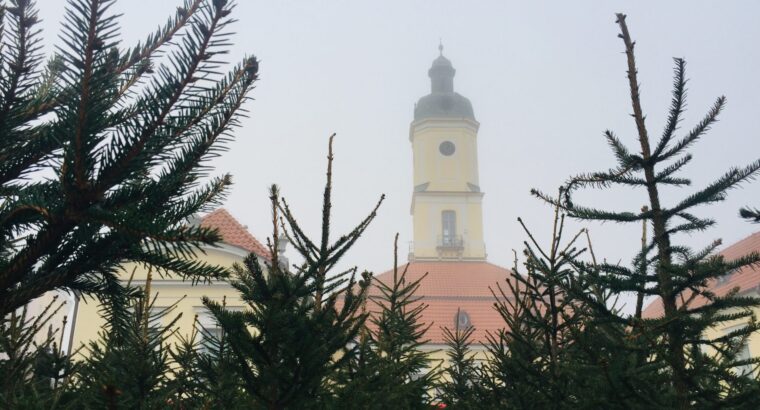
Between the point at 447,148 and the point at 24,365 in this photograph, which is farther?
the point at 447,148

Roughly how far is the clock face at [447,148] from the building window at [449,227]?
5.05 meters

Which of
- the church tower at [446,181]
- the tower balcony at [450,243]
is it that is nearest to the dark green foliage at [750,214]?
the church tower at [446,181]

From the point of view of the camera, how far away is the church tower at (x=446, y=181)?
48.9 m

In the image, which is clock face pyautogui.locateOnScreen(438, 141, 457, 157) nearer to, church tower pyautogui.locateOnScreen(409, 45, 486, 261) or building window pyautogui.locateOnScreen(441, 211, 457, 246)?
church tower pyautogui.locateOnScreen(409, 45, 486, 261)

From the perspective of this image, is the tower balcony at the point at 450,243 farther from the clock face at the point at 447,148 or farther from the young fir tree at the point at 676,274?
the young fir tree at the point at 676,274

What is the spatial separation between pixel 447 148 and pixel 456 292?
16.8m

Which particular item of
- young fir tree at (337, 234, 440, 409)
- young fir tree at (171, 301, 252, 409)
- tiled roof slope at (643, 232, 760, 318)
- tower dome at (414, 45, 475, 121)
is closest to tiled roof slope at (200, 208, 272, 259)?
tiled roof slope at (643, 232, 760, 318)

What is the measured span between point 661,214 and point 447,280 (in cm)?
3709

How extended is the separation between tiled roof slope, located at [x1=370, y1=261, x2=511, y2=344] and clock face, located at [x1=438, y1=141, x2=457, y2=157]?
1026cm

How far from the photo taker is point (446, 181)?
51125 millimetres

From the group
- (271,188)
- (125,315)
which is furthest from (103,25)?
(271,188)

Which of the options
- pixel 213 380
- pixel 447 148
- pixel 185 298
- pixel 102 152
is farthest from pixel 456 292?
pixel 102 152

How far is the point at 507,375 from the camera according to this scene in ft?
16.0

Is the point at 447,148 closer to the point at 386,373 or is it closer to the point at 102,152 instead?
the point at 386,373
